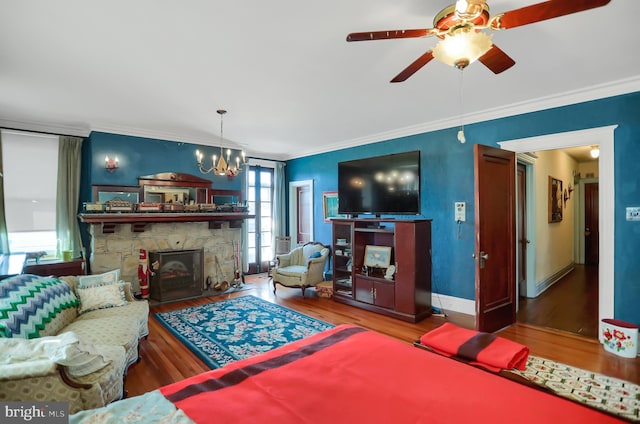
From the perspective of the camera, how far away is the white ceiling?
2064mm

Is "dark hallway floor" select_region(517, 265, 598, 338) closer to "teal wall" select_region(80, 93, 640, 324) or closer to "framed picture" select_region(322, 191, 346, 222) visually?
"teal wall" select_region(80, 93, 640, 324)

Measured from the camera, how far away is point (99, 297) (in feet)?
10.7

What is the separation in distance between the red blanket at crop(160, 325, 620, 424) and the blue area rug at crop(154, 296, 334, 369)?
1740mm

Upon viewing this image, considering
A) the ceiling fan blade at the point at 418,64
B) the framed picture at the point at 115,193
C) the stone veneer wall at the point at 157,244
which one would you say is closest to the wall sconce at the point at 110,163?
the framed picture at the point at 115,193

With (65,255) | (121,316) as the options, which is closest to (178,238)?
(65,255)

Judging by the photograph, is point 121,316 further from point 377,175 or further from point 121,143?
point 377,175

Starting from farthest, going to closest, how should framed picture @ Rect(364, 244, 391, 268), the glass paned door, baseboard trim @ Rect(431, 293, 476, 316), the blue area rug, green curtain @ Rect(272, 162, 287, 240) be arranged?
1. green curtain @ Rect(272, 162, 287, 240)
2. the glass paned door
3. framed picture @ Rect(364, 244, 391, 268)
4. baseboard trim @ Rect(431, 293, 476, 316)
5. the blue area rug

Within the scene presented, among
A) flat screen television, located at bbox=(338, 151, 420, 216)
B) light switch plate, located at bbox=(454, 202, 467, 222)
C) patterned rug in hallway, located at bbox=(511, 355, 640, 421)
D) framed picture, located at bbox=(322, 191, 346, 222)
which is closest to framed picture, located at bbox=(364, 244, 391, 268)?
flat screen television, located at bbox=(338, 151, 420, 216)

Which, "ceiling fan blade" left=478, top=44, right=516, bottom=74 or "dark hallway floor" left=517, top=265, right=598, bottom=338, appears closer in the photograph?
"ceiling fan blade" left=478, top=44, right=516, bottom=74

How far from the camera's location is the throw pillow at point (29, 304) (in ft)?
7.59

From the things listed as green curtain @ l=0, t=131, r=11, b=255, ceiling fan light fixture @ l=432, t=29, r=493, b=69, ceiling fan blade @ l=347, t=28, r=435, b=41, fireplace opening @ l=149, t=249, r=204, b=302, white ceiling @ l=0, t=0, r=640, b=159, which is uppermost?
white ceiling @ l=0, t=0, r=640, b=159

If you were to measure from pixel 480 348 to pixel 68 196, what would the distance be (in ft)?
18.1

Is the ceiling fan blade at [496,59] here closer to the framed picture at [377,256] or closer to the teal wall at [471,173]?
the teal wall at [471,173]

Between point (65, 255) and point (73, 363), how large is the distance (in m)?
3.53
